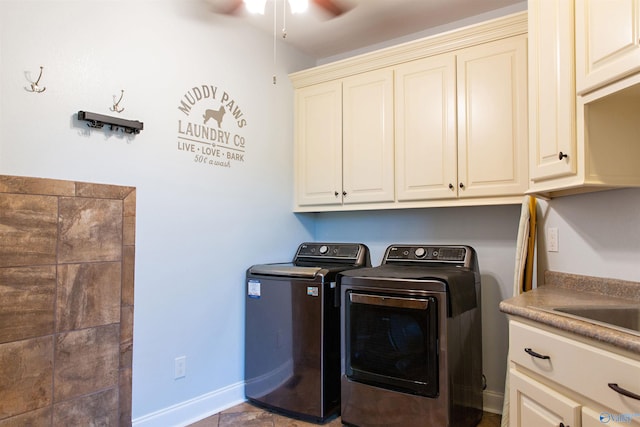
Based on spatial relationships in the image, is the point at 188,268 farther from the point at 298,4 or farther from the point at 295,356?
the point at 298,4

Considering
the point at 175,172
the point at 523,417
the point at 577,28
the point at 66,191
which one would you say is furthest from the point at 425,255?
the point at 66,191

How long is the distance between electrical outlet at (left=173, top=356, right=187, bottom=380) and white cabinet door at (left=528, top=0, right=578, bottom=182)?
2205 millimetres

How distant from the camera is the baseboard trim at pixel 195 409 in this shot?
222 centimetres

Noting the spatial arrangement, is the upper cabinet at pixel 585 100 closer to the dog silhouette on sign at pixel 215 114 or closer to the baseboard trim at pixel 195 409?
the dog silhouette on sign at pixel 215 114

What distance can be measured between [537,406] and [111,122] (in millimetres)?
2281

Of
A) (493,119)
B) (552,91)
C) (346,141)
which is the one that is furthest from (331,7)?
(552,91)

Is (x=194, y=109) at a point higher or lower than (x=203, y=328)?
higher

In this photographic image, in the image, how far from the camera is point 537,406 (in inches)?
54.9

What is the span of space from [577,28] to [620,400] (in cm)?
135

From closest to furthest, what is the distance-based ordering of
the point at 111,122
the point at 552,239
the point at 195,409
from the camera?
the point at 111,122
the point at 552,239
the point at 195,409

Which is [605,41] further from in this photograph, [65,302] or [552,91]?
[65,302]

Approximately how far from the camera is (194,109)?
2.49 metres

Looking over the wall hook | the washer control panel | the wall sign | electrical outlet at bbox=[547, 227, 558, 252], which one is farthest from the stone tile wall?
electrical outlet at bbox=[547, 227, 558, 252]

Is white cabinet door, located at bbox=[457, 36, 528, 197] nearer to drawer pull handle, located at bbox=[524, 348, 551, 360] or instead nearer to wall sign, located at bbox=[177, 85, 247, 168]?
drawer pull handle, located at bbox=[524, 348, 551, 360]
